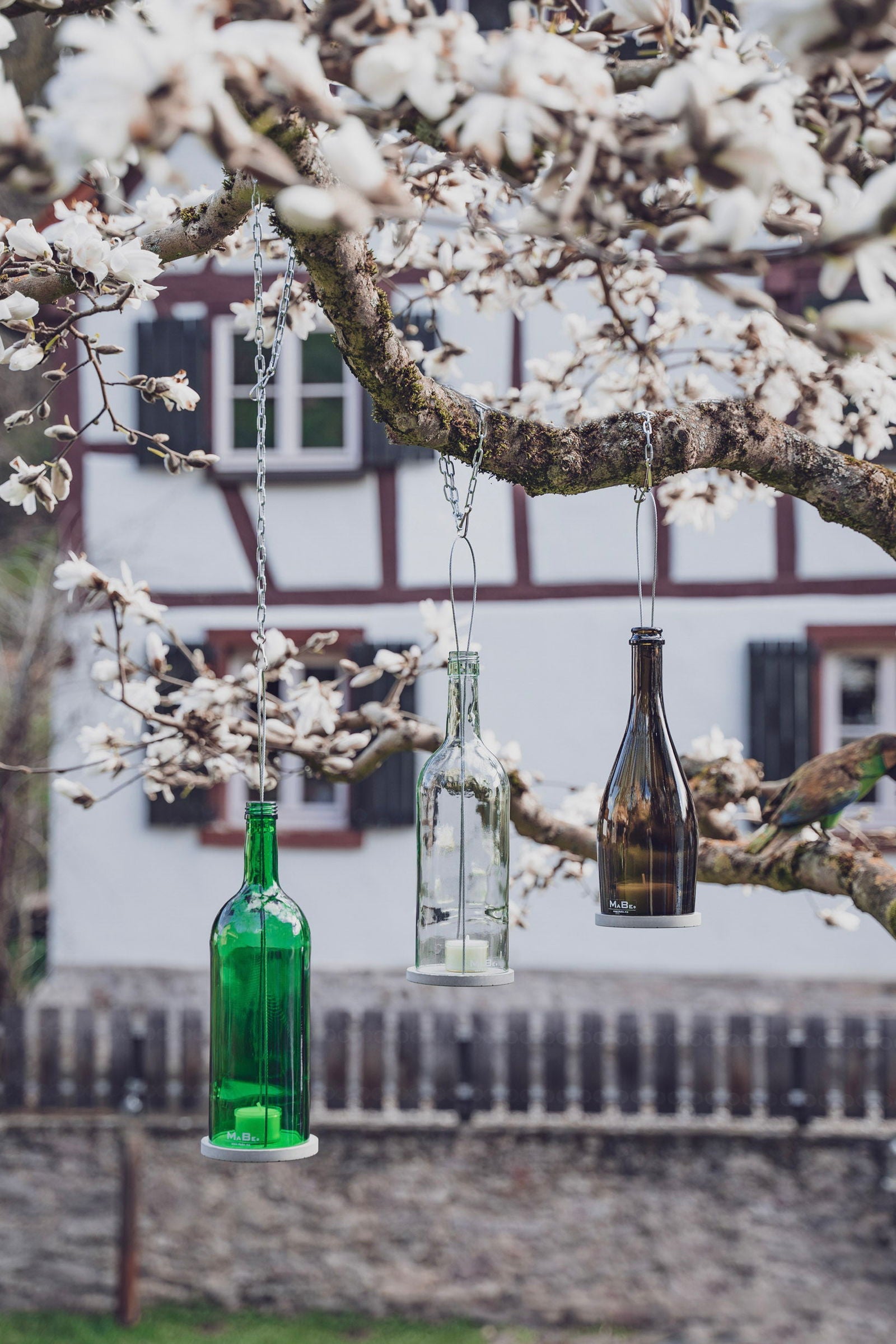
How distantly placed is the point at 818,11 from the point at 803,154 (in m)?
0.07

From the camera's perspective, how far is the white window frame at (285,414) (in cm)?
620

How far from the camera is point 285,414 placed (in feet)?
20.7

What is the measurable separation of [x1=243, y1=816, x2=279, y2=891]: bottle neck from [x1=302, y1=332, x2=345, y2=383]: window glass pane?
5.19 metres

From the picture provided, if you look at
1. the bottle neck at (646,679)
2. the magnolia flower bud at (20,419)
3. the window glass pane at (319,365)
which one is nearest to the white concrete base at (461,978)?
the bottle neck at (646,679)

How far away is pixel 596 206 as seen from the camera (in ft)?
2.57

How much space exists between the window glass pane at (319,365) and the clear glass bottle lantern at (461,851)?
16.4 ft

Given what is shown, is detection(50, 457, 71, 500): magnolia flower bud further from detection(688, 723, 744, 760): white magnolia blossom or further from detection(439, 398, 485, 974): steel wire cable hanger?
detection(688, 723, 744, 760): white magnolia blossom

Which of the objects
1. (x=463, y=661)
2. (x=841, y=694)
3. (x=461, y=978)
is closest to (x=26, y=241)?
(x=463, y=661)

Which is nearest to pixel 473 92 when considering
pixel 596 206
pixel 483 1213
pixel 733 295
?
pixel 596 206

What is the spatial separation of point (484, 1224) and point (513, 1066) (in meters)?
0.63

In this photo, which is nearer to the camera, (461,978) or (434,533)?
(461,978)

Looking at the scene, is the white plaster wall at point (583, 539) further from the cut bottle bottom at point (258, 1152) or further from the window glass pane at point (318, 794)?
the cut bottle bottom at point (258, 1152)

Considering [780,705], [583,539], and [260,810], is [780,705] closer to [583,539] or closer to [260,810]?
[583,539]

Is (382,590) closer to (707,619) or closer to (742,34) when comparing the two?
(707,619)
